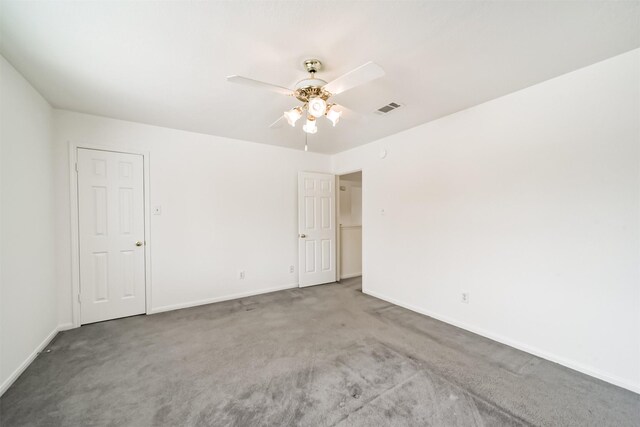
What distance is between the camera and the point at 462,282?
2.80 metres

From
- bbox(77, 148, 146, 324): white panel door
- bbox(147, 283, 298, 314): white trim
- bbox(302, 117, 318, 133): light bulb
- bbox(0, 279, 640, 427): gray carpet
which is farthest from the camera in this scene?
bbox(147, 283, 298, 314): white trim

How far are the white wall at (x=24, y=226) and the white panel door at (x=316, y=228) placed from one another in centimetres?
300

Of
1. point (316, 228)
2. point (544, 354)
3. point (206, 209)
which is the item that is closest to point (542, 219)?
point (544, 354)

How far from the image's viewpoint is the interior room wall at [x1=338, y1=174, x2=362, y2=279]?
16.8 feet

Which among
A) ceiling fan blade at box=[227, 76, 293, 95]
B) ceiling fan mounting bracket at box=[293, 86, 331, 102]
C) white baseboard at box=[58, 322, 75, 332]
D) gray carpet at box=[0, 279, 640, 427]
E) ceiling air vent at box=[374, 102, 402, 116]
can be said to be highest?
ceiling air vent at box=[374, 102, 402, 116]

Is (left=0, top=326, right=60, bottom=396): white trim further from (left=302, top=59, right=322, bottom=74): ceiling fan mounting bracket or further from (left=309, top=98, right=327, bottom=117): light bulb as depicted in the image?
(left=302, top=59, right=322, bottom=74): ceiling fan mounting bracket

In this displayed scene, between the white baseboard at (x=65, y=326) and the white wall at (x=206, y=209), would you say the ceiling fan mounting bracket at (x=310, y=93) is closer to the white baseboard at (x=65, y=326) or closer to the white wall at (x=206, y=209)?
the white wall at (x=206, y=209)

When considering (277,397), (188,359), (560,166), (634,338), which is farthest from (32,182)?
(634,338)

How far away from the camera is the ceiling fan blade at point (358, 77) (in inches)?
58.4

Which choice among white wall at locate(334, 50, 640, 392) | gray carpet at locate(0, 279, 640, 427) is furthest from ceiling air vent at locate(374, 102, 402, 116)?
gray carpet at locate(0, 279, 640, 427)

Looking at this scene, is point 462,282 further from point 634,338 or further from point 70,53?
point 70,53

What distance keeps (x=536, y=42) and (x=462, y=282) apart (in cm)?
223

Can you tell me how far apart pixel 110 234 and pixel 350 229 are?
388 centimetres

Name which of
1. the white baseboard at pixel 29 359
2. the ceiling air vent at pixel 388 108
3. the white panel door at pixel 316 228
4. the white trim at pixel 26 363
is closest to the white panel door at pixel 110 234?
the white baseboard at pixel 29 359
